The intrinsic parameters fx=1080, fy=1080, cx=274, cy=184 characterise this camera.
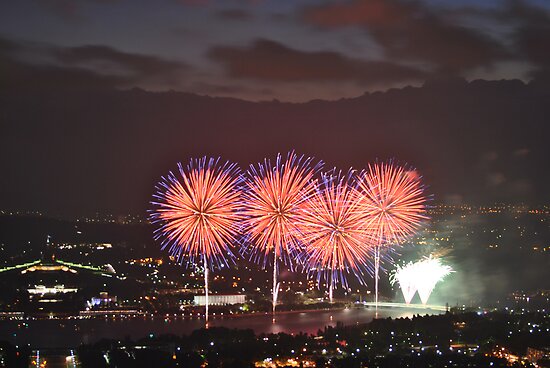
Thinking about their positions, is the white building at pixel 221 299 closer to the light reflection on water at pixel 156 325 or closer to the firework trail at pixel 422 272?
the light reflection on water at pixel 156 325

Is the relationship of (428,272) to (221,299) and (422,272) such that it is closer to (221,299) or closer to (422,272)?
(422,272)

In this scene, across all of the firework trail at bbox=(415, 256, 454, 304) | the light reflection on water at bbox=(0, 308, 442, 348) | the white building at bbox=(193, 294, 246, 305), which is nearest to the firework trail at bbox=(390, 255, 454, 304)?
the firework trail at bbox=(415, 256, 454, 304)

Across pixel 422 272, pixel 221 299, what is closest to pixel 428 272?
pixel 422 272

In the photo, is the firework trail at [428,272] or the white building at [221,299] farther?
the white building at [221,299]

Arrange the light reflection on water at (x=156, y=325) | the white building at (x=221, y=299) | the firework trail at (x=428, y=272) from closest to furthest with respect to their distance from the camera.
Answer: the firework trail at (x=428, y=272), the light reflection on water at (x=156, y=325), the white building at (x=221, y=299)

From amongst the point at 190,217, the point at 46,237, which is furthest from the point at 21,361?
the point at 46,237

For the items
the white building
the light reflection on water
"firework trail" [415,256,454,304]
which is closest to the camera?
"firework trail" [415,256,454,304]

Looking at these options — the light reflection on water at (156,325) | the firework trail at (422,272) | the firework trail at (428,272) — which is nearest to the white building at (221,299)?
the light reflection on water at (156,325)

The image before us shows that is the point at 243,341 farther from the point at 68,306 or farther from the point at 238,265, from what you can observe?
the point at 238,265

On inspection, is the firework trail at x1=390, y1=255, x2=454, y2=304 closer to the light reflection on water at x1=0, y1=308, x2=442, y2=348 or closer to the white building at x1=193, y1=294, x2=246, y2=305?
the light reflection on water at x1=0, y1=308, x2=442, y2=348
